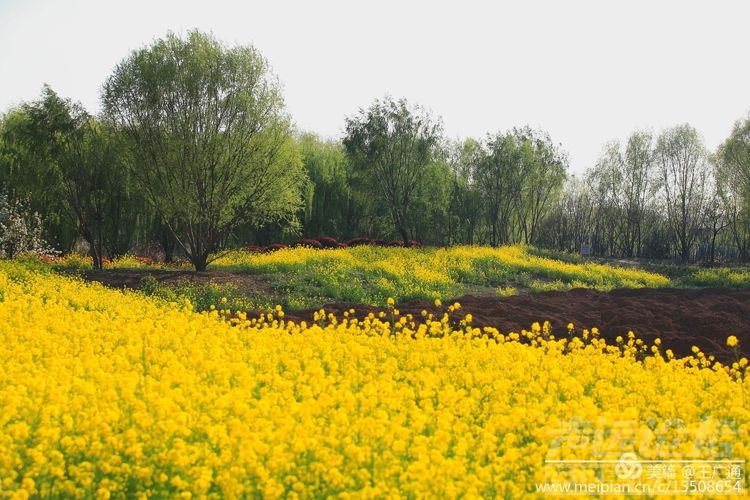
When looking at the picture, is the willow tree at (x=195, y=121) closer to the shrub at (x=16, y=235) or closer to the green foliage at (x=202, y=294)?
the green foliage at (x=202, y=294)

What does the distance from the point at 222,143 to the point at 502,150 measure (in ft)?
77.6

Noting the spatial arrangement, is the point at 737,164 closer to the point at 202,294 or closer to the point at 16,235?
the point at 202,294

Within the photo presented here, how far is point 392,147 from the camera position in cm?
3434

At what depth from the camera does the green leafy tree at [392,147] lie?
1341 inches

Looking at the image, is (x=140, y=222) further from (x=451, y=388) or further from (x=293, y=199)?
(x=451, y=388)

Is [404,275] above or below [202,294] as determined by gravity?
above

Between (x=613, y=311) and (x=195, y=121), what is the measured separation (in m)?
14.0

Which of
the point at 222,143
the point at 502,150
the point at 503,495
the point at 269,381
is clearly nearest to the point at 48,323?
the point at 269,381

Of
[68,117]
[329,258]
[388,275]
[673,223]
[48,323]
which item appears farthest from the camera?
[673,223]

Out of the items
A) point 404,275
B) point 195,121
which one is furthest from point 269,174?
point 404,275

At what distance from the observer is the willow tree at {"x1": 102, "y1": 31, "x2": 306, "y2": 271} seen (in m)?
20.3

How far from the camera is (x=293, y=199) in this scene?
2414 cm

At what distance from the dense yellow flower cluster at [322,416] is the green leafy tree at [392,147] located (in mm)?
25181
